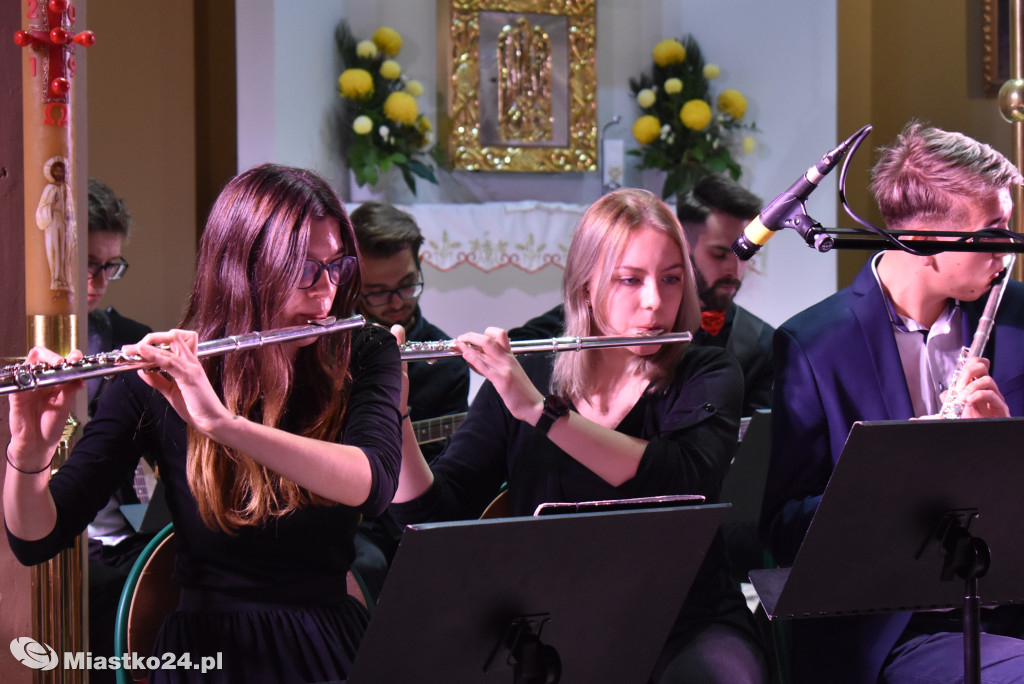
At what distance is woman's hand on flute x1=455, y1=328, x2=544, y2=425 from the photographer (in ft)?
6.88

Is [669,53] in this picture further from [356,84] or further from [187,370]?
[187,370]

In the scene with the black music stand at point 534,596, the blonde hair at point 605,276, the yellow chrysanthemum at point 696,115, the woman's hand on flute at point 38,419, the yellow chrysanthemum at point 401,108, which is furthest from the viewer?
the yellow chrysanthemum at point 696,115

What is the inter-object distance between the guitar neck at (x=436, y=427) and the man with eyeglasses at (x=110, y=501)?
2.77 ft

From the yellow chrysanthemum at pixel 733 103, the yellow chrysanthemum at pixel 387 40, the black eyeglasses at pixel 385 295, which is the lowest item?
the black eyeglasses at pixel 385 295

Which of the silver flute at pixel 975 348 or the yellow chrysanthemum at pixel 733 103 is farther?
the yellow chrysanthemum at pixel 733 103

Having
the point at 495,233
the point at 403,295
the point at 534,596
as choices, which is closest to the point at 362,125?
the point at 495,233

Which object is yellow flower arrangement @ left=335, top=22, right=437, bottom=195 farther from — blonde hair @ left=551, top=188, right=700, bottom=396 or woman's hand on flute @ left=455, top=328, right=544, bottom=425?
woman's hand on flute @ left=455, top=328, right=544, bottom=425

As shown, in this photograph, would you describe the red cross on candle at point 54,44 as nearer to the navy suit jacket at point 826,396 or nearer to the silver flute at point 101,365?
the silver flute at point 101,365

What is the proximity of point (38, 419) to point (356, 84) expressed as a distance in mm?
3701

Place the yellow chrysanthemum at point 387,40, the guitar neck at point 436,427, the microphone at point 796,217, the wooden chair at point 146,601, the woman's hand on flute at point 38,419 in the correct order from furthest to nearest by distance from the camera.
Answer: the yellow chrysanthemum at point 387,40 → the guitar neck at point 436,427 → the wooden chair at point 146,601 → the woman's hand on flute at point 38,419 → the microphone at point 796,217

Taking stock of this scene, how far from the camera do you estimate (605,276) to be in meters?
2.35

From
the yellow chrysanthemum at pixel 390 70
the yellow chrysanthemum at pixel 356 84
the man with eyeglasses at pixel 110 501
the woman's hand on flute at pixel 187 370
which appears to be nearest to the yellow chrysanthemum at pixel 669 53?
the yellow chrysanthemum at pixel 390 70

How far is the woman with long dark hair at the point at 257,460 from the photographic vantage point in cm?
183

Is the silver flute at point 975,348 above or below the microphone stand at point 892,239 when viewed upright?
below
